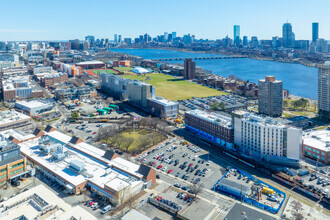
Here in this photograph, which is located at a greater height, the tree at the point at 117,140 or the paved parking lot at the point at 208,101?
the paved parking lot at the point at 208,101

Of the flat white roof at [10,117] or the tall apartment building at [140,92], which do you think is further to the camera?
the tall apartment building at [140,92]

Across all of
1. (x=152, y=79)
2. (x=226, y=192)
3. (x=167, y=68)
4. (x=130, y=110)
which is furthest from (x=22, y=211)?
(x=167, y=68)

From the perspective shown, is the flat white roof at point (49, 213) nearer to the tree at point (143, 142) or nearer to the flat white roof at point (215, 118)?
the tree at point (143, 142)

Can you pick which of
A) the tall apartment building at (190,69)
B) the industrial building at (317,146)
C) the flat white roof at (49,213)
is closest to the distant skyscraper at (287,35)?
the tall apartment building at (190,69)

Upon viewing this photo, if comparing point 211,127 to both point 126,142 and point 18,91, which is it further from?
point 18,91

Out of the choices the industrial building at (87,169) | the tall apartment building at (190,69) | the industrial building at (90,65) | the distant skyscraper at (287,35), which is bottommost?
the industrial building at (87,169)

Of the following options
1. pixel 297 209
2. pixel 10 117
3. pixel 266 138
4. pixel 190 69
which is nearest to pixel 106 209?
pixel 297 209

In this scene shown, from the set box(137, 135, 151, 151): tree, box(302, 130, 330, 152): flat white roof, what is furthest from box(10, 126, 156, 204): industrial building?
box(302, 130, 330, 152): flat white roof
